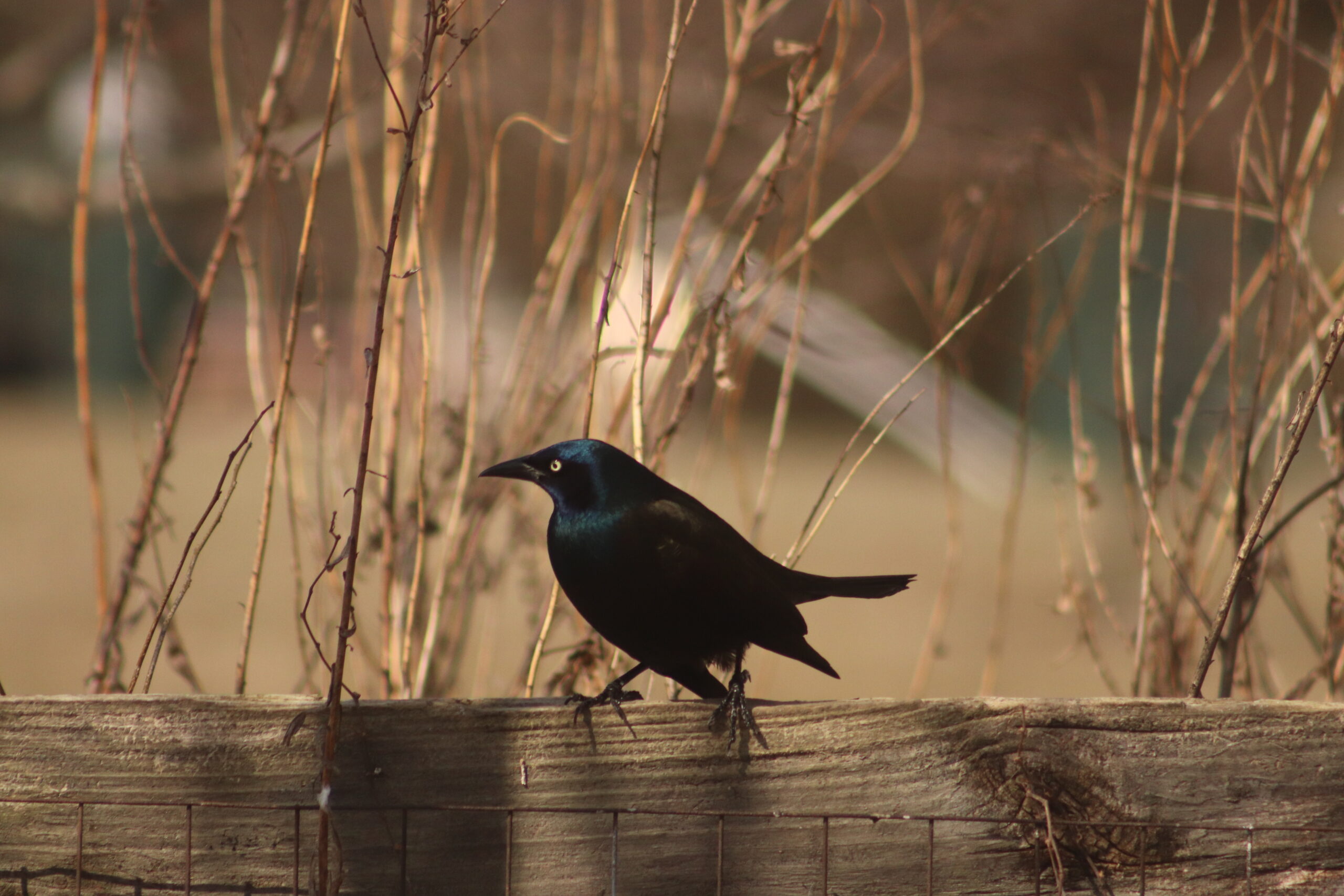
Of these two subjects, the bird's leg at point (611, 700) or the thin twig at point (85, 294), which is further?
the thin twig at point (85, 294)

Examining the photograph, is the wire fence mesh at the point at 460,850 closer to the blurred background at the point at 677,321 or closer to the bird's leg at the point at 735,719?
the bird's leg at the point at 735,719

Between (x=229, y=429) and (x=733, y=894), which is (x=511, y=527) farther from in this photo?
(x=229, y=429)

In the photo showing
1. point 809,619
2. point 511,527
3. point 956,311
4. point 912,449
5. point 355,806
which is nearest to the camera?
point 355,806

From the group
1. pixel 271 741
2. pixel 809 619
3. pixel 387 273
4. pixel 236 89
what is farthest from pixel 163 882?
pixel 236 89

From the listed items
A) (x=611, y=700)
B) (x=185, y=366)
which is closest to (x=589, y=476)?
(x=611, y=700)

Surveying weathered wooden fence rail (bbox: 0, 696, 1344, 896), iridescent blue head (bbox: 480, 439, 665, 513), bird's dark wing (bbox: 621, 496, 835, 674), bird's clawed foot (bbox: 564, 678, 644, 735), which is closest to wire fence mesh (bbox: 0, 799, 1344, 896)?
weathered wooden fence rail (bbox: 0, 696, 1344, 896)

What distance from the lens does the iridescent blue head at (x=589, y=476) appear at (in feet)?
5.72

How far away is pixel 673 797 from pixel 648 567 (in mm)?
370

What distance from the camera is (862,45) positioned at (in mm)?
5242

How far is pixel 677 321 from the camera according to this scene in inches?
90.4

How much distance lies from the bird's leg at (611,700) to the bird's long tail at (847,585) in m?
0.36

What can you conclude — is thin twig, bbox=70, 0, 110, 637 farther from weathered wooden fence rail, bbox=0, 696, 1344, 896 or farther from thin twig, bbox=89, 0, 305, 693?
weathered wooden fence rail, bbox=0, 696, 1344, 896

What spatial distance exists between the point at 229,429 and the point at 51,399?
318 centimetres

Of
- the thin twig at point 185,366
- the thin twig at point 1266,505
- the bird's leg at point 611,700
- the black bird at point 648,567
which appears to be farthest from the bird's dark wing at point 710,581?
the thin twig at point 185,366
